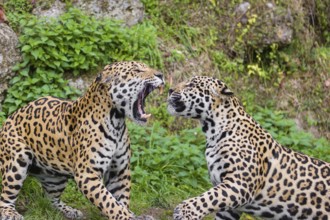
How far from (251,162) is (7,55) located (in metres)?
4.54

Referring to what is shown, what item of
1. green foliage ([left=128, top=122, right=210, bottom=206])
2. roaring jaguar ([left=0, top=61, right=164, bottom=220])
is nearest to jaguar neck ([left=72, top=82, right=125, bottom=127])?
roaring jaguar ([left=0, top=61, right=164, bottom=220])

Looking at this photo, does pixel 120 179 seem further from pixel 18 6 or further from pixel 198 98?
pixel 18 6

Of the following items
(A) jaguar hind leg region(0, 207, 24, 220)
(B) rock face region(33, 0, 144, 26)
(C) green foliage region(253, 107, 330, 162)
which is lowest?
(A) jaguar hind leg region(0, 207, 24, 220)

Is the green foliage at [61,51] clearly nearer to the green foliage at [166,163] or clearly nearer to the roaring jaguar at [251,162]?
the green foliage at [166,163]

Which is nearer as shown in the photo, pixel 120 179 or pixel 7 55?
pixel 120 179

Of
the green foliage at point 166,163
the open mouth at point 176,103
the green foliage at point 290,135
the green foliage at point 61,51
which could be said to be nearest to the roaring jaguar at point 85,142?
the open mouth at point 176,103

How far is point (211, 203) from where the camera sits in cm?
752

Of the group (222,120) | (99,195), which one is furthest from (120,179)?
(222,120)

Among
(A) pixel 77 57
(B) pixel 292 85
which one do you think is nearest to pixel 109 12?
(A) pixel 77 57

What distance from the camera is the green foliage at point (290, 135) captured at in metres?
11.5

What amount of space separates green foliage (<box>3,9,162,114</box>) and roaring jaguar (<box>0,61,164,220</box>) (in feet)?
7.71

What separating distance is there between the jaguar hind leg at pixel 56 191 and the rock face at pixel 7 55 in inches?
100

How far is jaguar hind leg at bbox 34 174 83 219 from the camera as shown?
862 cm

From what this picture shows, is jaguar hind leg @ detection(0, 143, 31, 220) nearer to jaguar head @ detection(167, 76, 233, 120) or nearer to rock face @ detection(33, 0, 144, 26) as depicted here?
jaguar head @ detection(167, 76, 233, 120)
